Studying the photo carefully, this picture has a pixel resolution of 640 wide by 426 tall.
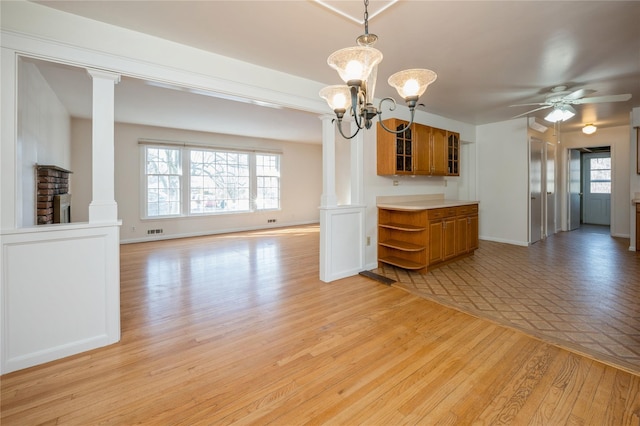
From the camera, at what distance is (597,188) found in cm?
809

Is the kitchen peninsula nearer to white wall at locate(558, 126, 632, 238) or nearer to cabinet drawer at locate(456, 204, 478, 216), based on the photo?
cabinet drawer at locate(456, 204, 478, 216)

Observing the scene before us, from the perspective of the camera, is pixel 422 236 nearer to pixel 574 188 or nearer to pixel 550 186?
pixel 550 186

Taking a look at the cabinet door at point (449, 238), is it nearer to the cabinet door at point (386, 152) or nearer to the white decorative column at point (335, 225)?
the cabinet door at point (386, 152)

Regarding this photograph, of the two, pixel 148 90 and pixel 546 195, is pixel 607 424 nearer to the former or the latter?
pixel 148 90

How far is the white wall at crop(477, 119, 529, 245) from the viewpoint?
5504 mm

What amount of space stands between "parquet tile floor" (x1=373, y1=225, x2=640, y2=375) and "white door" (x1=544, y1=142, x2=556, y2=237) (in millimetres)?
1269

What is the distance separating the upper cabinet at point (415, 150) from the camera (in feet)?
13.3

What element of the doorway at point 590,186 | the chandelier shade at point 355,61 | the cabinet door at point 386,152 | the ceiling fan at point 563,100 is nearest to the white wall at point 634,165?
the ceiling fan at point 563,100

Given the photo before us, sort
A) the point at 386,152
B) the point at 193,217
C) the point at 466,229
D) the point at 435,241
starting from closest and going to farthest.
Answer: the point at 435,241, the point at 386,152, the point at 466,229, the point at 193,217

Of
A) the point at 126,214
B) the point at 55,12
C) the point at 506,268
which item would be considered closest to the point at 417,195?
the point at 506,268

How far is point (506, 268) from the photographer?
4062 millimetres

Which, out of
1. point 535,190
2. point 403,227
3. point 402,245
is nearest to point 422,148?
point 403,227

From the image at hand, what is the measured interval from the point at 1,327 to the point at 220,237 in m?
5.08

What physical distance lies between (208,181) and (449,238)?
19.2 ft
